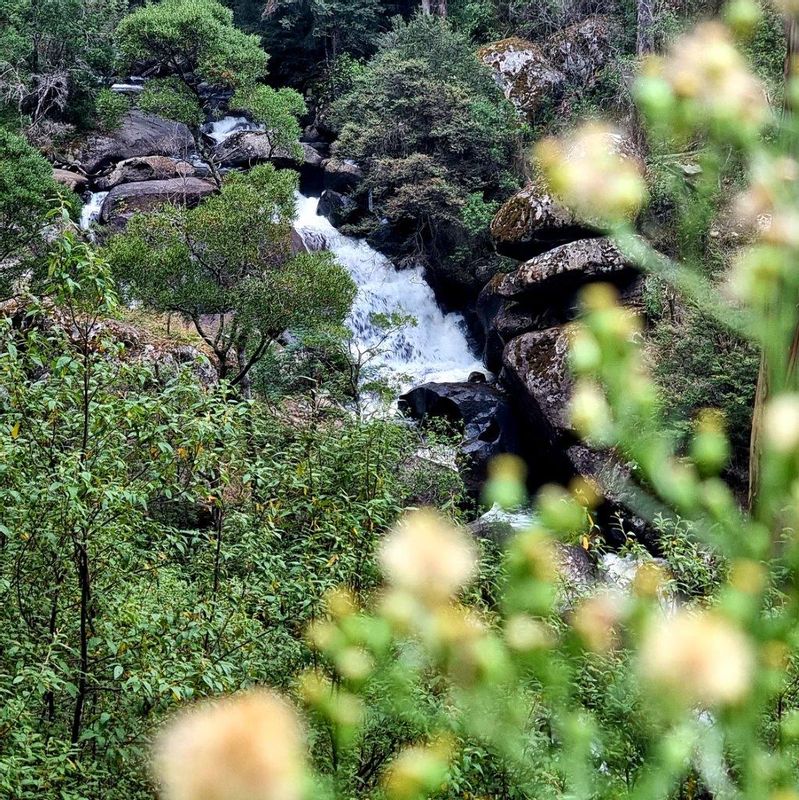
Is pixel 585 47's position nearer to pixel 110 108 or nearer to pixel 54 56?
pixel 110 108

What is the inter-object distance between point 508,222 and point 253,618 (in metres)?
10.5

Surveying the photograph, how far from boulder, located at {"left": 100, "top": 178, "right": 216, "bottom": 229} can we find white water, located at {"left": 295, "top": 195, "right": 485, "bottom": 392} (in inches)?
86.9

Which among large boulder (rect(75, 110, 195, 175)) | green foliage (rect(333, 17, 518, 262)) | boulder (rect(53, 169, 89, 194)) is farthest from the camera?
large boulder (rect(75, 110, 195, 175))

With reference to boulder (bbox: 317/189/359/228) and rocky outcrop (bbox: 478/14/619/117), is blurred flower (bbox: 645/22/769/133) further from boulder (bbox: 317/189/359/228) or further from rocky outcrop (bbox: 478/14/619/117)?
rocky outcrop (bbox: 478/14/619/117)

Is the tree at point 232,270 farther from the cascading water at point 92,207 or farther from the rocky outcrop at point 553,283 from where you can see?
the cascading water at point 92,207

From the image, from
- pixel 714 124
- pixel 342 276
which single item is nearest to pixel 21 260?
pixel 342 276

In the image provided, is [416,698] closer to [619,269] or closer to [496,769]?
[496,769]

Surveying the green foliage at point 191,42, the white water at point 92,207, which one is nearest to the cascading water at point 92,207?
the white water at point 92,207

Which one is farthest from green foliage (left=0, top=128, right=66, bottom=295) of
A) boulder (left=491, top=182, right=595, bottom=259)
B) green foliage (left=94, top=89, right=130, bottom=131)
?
boulder (left=491, top=182, right=595, bottom=259)

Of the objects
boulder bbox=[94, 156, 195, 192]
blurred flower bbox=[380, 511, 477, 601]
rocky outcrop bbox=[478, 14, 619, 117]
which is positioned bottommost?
boulder bbox=[94, 156, 195, 192]

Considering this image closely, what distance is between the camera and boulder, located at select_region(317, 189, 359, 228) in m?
17.0

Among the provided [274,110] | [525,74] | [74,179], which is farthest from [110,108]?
[525,74]

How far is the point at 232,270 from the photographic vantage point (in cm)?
968

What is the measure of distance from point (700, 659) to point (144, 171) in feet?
58.3
